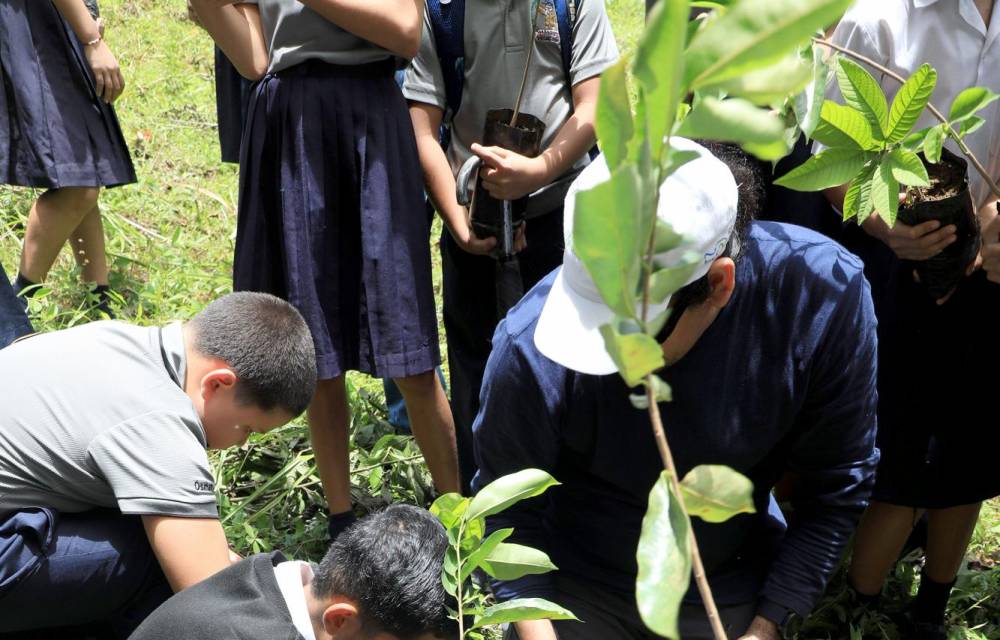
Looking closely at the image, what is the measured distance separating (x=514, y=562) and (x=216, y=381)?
3.82 ft

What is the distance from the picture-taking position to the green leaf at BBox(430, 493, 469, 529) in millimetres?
1166

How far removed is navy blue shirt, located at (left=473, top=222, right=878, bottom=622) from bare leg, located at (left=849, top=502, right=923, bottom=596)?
2.03 feet

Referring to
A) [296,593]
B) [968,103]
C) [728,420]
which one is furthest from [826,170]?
[296,593]

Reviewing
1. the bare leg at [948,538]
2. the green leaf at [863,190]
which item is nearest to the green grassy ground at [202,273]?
the bare leg at [948,538]

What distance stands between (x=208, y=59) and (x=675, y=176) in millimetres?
5026

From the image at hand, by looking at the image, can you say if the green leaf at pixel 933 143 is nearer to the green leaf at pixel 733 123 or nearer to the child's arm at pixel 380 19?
the green leaf at pixel 733 123

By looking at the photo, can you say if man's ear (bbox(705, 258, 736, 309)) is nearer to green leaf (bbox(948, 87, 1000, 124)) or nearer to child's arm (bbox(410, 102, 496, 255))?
green leaf (bbox(948, 87, 1000, 124))

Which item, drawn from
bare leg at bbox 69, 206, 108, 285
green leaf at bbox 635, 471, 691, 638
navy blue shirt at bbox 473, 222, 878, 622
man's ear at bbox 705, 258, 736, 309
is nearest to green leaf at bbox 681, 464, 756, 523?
green leaf at bbox 635, 471, 691, 638

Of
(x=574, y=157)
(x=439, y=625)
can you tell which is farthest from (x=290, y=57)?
(x=439, y=625)

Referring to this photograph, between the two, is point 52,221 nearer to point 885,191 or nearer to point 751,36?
point 885,191

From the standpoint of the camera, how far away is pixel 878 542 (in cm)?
258

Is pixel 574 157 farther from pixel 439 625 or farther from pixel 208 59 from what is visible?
pixel 208 59

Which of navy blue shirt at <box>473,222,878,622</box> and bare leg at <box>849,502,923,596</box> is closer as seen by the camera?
navy blue shirt at <box>473,222,878,622</box>

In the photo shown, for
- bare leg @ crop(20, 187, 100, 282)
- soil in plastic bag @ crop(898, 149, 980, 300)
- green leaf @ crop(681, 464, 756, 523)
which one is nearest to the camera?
green leaf @ crop(681, 464, 756, 523)
